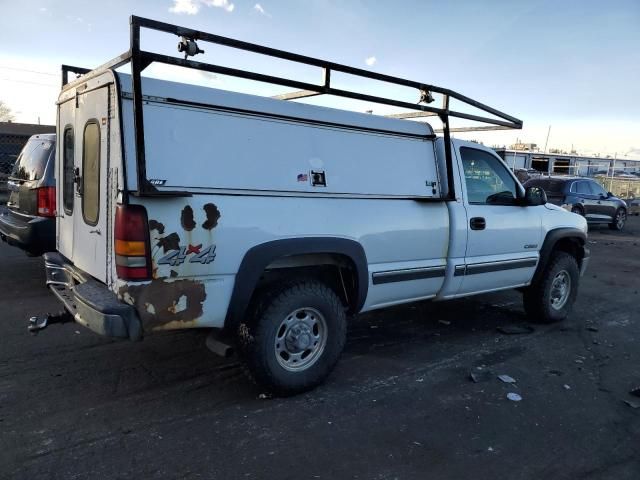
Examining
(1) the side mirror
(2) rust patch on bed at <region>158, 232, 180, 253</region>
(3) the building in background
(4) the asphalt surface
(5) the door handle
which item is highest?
(3) the building in background

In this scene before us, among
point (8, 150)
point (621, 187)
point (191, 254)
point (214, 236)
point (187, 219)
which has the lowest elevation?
point (191, 254)

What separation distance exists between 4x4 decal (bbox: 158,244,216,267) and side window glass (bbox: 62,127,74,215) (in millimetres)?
1604

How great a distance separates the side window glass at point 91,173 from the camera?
3674 mm

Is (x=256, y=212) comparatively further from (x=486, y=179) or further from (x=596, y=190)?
(x=596, y=190)

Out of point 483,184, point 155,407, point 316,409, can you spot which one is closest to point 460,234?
point 483,184

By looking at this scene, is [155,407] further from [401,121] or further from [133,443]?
[401,121]

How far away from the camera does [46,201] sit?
6422mm

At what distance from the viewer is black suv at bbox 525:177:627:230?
16.6m

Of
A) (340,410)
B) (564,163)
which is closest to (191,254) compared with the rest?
(340,410)

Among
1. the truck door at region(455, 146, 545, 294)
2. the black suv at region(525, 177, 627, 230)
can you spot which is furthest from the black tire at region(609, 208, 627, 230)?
the truck door at region(455, 146, 545, 294)

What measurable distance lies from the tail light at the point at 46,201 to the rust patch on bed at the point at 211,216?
4.05m

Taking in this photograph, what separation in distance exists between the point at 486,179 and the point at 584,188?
1386cm

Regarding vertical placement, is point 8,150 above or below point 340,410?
above

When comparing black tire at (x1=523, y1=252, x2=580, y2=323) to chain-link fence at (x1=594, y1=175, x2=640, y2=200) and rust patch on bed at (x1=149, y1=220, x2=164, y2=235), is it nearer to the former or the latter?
rust patch on bed at (x1=149, y1=220, x2=164, y2=235)
